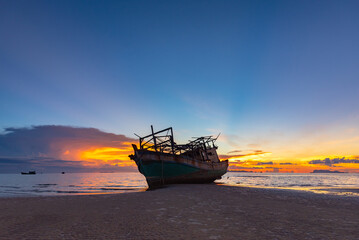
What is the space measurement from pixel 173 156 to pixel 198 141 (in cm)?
1066

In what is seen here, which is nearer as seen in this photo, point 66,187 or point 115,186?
point 66,187

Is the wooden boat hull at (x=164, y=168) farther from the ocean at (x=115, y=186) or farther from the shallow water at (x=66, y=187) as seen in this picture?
the shallow water at (x=66, y=187)

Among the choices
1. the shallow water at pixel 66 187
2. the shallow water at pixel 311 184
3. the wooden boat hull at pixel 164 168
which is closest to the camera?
the shallow water at pixel 311 184

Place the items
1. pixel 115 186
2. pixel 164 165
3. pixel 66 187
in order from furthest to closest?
pixel 115 186, pixel 66 187, pixel 164 165

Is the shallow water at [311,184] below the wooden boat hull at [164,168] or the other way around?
below

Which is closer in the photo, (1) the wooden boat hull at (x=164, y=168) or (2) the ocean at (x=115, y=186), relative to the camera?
(1) the wooden boat hull at (x=164, y=168)

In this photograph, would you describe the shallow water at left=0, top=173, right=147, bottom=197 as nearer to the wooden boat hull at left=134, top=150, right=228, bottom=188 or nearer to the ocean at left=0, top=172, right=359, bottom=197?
the ocean at left=0, top=172, right=359, bottom=197

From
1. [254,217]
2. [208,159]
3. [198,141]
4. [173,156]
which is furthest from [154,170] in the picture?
[254,217]

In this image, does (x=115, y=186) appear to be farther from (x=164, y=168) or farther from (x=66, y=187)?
(x=164, y=168)

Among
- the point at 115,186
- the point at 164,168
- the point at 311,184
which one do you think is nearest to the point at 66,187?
the point at 115,186

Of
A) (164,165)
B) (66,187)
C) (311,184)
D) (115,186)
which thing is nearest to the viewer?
(164,165)

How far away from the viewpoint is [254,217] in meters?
8.29

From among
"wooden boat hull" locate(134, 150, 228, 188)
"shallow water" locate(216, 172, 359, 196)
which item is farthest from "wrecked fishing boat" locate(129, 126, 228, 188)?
"shallow water" locate(216, 172, 359, 196)

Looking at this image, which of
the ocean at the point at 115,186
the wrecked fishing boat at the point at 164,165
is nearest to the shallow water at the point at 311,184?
the ocean at the point at 115,186
